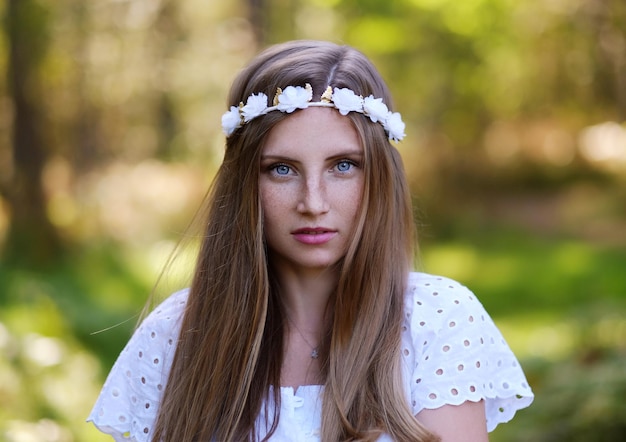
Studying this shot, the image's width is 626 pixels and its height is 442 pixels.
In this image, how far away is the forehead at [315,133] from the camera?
232 centimetres

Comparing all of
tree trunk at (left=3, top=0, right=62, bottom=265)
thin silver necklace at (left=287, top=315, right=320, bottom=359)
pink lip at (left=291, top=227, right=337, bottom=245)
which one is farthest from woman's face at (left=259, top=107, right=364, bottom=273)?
tree trunk at (left=3, top=0, right=62, bottom=265)

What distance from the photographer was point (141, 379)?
263cm

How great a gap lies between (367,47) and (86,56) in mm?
7347

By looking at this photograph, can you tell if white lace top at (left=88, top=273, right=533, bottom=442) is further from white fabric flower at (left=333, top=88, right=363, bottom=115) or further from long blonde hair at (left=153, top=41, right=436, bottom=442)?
white fabric flower at (left=333, top=88, right=363, bottom=115)

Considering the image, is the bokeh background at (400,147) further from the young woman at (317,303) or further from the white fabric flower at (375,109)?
the white fabric flower at (375,109)

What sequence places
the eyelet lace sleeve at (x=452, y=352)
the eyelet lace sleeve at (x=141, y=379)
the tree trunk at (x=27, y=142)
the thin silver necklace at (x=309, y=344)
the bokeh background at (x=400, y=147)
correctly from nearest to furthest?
the eyelet lace sleeve at (x=452, y=352)
the thin silver necklace at (x=309, y=344)
the eyelet lace sleeve at (x=141, y=379)
the bokeh background at (x=400, y=147)
the tree trunk at (x=27, y=142)

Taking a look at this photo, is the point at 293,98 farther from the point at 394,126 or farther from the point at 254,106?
the point at 394,126

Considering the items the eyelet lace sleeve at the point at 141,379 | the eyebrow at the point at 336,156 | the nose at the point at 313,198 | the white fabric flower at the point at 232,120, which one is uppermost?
the white fabric flower at the point at 232,120

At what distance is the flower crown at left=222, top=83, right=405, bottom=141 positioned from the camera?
91.7 inches

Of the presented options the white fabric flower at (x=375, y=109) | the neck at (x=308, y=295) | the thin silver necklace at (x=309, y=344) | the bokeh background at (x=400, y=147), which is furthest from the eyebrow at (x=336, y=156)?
the bokeh background at (x=400, y=147)

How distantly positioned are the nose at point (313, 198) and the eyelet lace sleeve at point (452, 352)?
0.35 metres

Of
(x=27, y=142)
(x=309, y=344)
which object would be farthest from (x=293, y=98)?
(x=27, y=142)

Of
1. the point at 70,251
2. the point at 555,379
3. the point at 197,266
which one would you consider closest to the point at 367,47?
the point at 70,251

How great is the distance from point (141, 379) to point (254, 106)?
842mm
